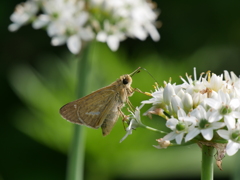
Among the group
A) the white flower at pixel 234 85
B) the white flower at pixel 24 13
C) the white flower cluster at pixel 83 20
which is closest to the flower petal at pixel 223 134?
the white flower at pixel 234 85

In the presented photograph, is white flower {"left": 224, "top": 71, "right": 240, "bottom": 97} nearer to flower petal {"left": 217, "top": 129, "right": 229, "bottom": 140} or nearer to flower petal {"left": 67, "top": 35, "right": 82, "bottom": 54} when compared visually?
flower petal {"left": 217, "top": 129, "right": 229, "bottom": 140}

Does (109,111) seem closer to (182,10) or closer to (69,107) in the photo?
(69,107)

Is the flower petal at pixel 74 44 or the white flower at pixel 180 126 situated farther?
the flower petal at pixel 74 44

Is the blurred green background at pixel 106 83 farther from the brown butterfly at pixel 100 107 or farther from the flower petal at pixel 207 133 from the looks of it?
the flower petal at pixel 207 133

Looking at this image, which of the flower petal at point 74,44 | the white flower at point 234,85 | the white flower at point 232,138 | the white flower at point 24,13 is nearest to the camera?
the white flower at point 232,138

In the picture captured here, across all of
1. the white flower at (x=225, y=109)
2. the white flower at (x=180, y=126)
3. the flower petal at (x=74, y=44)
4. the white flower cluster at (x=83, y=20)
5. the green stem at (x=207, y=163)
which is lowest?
the green stem at (x=207, y=163)

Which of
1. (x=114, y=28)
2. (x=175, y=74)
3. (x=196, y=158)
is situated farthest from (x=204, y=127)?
(x=175, y=74)

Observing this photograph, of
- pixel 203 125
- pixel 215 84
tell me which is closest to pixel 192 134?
pixel 203 125
